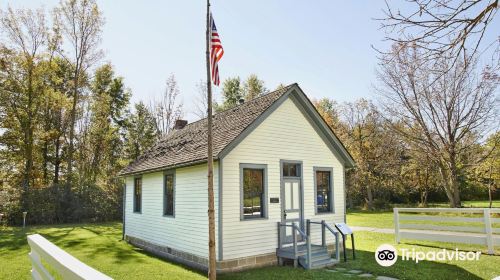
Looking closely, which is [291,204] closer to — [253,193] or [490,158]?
[253,193]

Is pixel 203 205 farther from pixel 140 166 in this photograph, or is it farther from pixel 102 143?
pixel 102 143

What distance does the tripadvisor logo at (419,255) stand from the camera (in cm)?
1075

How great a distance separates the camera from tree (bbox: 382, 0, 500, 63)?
11.7 feet

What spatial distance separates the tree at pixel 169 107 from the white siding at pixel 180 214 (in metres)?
20.8

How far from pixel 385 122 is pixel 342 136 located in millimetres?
9118

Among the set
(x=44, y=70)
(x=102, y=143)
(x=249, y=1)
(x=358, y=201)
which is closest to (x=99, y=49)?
(x=44, y=70)

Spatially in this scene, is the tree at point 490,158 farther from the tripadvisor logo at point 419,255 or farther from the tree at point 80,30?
the tree at point 80,30

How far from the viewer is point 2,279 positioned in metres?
8.78

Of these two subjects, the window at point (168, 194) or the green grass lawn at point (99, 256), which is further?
the window at point (168, 194)

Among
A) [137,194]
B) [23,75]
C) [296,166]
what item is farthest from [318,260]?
[23,75]

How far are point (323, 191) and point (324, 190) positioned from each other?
92 mm

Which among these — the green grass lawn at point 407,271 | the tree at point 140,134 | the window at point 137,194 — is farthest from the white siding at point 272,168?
the tree at point 140,134

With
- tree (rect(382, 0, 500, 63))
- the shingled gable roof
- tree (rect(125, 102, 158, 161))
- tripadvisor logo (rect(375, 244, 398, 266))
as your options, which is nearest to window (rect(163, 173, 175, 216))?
the shingled gable roof

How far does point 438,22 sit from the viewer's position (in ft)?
11.9
